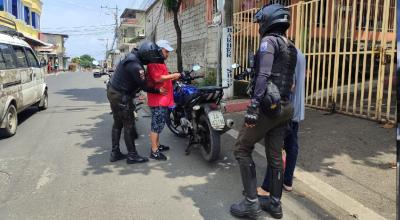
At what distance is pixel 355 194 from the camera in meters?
4.09

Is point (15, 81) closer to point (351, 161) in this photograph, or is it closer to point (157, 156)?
point (157, 156)

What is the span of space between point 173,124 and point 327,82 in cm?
323

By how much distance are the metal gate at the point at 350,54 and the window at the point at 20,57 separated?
235 inches

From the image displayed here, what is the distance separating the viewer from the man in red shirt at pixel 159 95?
520 cm

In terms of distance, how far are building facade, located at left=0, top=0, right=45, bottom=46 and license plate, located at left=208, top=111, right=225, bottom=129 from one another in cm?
2406

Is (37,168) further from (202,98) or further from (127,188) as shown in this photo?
(202,98)

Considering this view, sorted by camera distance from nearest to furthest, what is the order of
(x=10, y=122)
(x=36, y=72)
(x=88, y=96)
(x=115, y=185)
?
(x=115, y=185) → (x=10, y=122) → (x=36, y=72) → (x=88, y=96)

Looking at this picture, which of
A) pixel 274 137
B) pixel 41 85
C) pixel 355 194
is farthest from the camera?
pixel 41 85

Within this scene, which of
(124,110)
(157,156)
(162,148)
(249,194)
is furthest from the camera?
(162,148)

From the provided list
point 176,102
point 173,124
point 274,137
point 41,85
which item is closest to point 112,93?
point 176,102

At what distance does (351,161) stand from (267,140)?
2.01m

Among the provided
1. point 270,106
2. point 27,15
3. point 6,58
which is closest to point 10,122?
point 6,58

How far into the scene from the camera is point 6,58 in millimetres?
7145

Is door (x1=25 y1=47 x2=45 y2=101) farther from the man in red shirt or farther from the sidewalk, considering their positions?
the sidewalk
